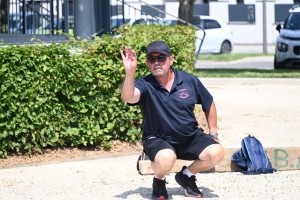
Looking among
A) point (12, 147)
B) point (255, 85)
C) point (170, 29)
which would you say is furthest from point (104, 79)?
point (255, 85)

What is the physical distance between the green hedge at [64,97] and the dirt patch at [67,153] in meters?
0.07

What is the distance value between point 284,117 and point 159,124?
4.57 m

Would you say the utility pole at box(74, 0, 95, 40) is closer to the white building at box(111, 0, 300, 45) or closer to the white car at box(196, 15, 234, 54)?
the white car at box(196, 15, 234, 54)

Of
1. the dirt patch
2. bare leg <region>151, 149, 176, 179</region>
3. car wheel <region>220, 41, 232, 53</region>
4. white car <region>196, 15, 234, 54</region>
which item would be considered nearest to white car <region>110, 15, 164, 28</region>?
white car <region>196, 15, 234, 54</region>

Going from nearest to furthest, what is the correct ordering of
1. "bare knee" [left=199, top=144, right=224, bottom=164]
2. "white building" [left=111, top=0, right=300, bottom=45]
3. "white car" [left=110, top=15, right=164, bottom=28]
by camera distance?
"bare knee" [left=199, top=144, right=224, bottom=164], "white car" [left=110, top=15, right=164, bottom=28], "white building" [left=111, top=0, right=300, bottom=45]

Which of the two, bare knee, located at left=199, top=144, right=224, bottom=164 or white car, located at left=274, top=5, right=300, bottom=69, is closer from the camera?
bare knee, located at left=199, top=144, right=224, bottom=164

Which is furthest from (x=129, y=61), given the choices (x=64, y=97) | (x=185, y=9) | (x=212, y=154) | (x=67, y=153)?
(x=185, y=9)

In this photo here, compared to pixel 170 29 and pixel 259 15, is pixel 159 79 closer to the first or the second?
pixel 170 29

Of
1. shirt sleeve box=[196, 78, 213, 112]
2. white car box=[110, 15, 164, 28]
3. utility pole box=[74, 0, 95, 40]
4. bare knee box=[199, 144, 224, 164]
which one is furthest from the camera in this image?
white car box=[110, 15, 164, 28]

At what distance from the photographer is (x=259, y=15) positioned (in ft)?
125

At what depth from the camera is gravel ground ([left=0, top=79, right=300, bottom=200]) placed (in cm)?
671

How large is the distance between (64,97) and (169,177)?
71.3 inches

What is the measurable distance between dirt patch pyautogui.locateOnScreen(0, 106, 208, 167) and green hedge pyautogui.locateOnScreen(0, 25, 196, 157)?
0.24 ft

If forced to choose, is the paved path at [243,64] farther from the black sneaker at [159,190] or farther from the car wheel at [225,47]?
the black sneaker at [159,190]
